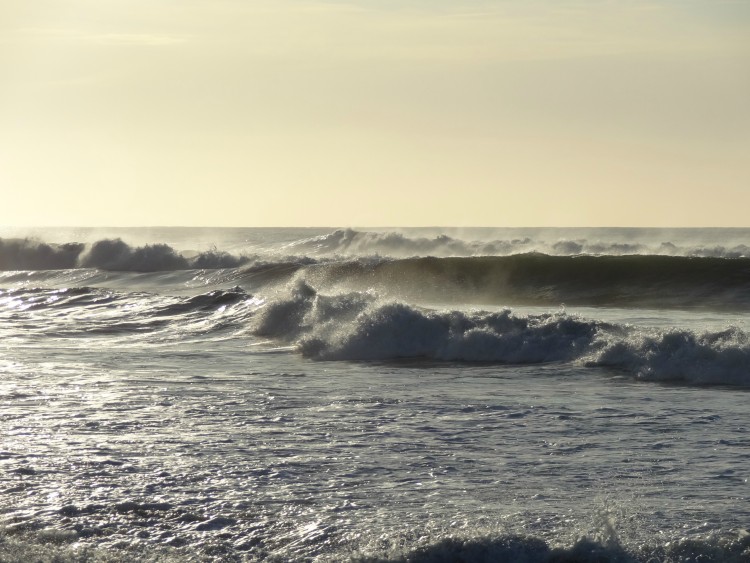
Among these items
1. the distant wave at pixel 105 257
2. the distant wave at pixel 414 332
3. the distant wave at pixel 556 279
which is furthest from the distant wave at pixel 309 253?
the distant wave at pixel 414 332

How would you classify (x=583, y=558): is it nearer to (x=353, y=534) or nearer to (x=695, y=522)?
(x=695, y=522)

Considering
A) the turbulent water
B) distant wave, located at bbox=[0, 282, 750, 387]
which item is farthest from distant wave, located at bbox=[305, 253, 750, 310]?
distant wave, located at bbox=[0, 282, 750, 387]

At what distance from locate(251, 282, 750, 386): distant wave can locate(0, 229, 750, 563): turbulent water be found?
4 centimetres

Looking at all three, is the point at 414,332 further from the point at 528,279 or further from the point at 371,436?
the point at 528,279

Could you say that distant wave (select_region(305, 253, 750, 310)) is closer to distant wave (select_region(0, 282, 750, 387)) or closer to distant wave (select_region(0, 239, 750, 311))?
distant wave (select_region(0, 239, 750, 311))

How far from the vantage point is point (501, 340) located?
50.7 ft

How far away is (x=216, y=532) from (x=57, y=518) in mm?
1125

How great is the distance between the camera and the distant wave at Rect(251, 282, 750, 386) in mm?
13094

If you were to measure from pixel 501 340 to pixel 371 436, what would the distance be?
671 cm

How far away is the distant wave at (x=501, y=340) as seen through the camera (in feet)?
43.0

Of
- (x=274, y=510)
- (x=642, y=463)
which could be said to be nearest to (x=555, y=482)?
(x=642, y=463)

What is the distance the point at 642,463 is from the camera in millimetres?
8008

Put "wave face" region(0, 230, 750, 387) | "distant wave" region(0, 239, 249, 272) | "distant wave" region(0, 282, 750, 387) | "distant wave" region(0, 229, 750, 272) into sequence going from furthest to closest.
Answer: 1. "distant wave" region(0, 229, 750, 272)
2. "distant wave" region(0, 239, 249, 272)
3. "wave face" region(0, 230, 750, 387)
4. "distant wave" region(0, 282, 750, 387)

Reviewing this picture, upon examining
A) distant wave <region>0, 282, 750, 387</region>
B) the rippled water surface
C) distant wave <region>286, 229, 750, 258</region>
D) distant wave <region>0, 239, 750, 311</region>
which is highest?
distant wave <region>286, 229, 750, 258</region>
